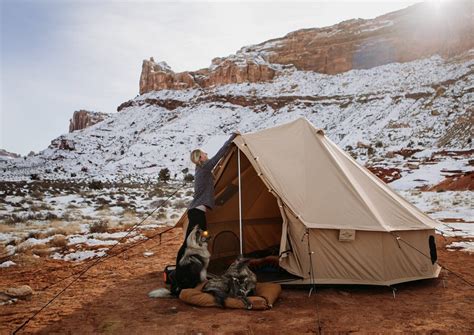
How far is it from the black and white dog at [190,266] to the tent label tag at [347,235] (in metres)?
1.97

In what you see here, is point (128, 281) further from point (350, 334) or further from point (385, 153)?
point (385, 153)

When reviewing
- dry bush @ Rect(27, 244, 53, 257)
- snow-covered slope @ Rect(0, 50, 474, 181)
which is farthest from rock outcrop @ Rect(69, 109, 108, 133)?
dry bush @ Rect(27, 244, 53, 257)

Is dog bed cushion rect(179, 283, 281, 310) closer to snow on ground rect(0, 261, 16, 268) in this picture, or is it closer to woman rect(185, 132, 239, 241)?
woman rect(185, 132, 239, 241)

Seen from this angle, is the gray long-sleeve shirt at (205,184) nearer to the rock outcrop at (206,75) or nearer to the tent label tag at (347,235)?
the tent label tag at (347,235)

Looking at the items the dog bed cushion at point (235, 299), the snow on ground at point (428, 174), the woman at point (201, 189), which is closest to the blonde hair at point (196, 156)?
the woman at point (201, 189)

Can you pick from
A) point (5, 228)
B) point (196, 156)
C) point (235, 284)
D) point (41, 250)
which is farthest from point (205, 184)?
point (5, 228)

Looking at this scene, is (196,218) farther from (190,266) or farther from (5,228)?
(5,228)

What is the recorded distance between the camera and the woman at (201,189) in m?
5.97

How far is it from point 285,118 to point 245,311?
185 feet

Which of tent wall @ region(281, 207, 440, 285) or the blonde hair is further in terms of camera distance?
the blonde hair

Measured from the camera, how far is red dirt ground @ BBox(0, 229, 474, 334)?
13.5 feet

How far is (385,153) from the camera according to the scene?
36781mm

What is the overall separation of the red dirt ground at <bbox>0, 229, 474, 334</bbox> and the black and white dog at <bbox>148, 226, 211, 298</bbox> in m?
0.18

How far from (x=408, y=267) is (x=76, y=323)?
4.64 m
